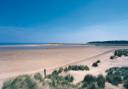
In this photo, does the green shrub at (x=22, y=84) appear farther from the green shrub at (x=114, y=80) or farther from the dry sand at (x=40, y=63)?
the dry sand at (x=40, y=63)

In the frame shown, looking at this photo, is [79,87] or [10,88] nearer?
[10,88]

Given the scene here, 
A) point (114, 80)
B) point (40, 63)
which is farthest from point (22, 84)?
point (40, 63)

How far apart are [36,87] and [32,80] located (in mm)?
525

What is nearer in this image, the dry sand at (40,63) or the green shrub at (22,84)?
the green shrub at (22,84)

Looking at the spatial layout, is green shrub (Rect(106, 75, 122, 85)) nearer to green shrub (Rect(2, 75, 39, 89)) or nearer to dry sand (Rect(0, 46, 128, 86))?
dry sand (Rect(0, 46, 128, 86))

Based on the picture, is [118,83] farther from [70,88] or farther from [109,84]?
[70,88]

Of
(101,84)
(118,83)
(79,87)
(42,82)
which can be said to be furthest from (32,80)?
(118,83)

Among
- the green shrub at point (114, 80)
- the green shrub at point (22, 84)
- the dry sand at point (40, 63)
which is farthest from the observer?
the dry sand at point (40, 63)

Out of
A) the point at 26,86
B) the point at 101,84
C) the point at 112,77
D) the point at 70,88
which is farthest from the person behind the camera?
the point at 112,77

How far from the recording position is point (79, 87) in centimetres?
993

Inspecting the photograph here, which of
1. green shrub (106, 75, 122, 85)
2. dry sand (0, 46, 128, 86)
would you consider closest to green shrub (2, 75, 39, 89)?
green shrub (106, 75, 122, 85)

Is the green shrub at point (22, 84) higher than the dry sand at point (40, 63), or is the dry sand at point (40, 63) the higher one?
the green shrub at point (22, 84)

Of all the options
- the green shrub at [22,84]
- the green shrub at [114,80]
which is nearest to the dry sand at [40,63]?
the green shrub at [114,80]

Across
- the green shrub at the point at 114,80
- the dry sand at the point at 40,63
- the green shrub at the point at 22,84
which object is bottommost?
the dry sand at the point at 40,63
